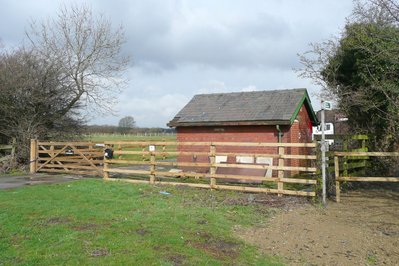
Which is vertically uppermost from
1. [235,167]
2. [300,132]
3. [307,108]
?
[307,108]

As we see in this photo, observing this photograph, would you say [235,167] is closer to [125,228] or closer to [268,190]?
[268,190]

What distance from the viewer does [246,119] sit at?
53.7 feet

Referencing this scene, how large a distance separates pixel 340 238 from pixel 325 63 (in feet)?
39.9

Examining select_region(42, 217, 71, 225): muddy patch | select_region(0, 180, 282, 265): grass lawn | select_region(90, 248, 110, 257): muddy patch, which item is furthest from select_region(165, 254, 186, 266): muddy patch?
select_region(42, 217, 71, 225): muddy patch

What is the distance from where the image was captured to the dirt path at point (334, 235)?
554 centimetres

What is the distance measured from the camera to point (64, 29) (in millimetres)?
22953

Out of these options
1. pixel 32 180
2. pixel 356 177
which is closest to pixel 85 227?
pixel 356 177

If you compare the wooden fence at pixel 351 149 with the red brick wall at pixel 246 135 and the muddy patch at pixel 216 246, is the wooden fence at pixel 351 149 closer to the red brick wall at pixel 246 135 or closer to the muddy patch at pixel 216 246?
the red brick wall at pixel 246 135

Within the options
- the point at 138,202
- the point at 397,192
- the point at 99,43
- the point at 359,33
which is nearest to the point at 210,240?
the point at 138,202

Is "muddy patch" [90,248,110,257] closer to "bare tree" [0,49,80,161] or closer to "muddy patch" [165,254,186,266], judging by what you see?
"muddy patch" [165,254,186,266]

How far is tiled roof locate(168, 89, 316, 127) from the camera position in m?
16.1

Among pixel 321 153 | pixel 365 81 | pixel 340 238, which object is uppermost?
pixel 365 81

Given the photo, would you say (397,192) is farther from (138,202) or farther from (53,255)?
(53,255)

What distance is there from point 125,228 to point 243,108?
1139 cm
